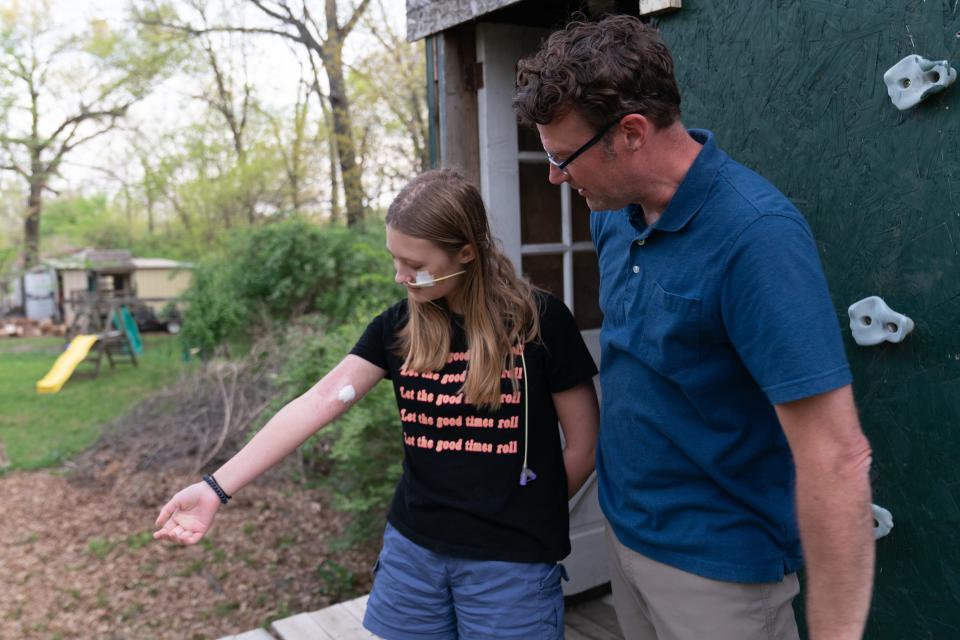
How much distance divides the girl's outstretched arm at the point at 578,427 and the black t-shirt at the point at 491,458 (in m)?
→ 0.03


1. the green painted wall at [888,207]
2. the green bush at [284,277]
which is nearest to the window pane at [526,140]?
the green painted wall at [888,207]

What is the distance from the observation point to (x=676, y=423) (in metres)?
1.51

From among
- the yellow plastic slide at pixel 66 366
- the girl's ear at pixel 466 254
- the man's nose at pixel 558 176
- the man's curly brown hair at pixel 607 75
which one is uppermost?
the man's curly brown hair at pixel 607 75

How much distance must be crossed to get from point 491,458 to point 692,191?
2.64 ft

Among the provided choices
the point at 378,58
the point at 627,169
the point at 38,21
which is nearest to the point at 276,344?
the point at 378,58

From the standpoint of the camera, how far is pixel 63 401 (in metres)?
13.0

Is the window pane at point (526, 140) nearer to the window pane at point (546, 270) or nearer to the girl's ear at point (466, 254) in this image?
the window pane at point (546, 270)

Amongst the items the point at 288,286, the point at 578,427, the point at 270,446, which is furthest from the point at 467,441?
the point at 288,286

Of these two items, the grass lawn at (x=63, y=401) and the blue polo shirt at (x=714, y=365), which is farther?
the grass lawn at (x=63, y=401)

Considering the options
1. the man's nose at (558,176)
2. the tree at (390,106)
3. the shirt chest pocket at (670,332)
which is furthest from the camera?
the tree at (390,106)

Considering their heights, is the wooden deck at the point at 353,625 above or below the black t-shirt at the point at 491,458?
below

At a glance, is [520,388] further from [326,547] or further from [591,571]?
[326,547]

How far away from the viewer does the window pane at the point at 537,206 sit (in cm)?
351

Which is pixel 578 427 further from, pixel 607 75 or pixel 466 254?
pixel 607 75
